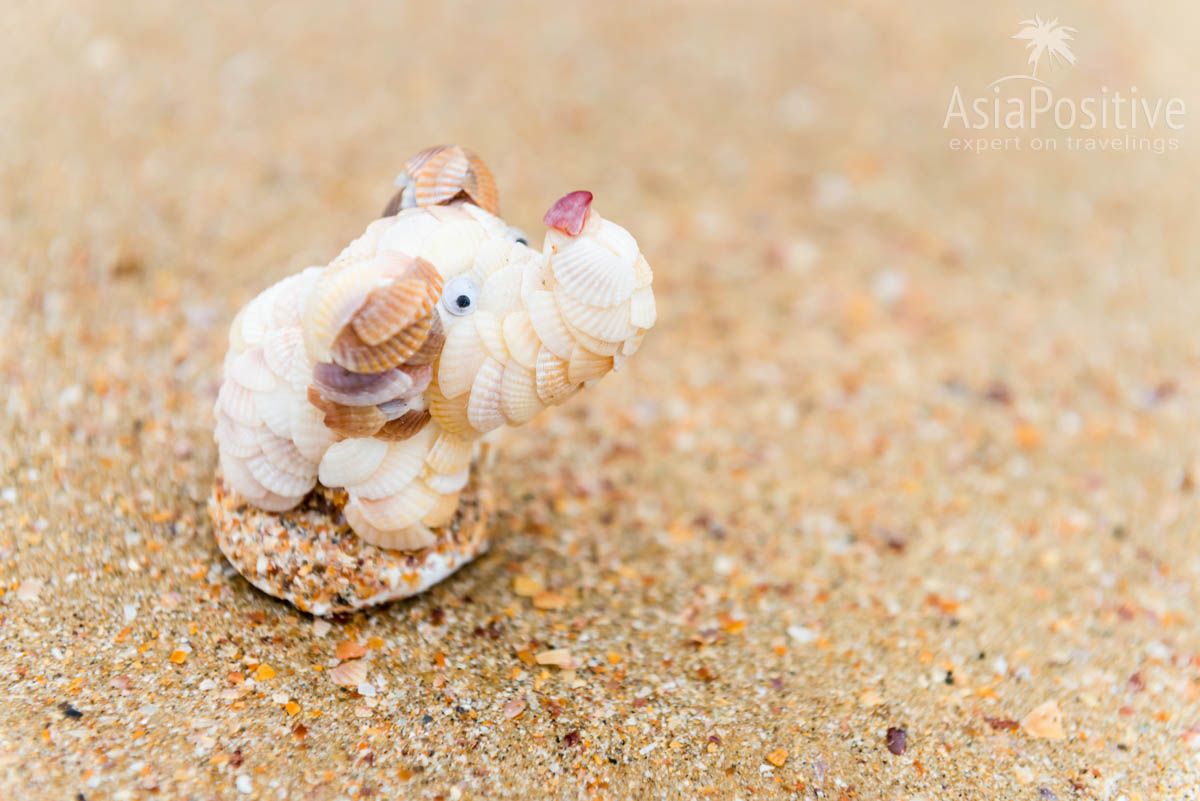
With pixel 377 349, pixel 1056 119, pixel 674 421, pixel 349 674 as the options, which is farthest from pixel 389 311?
pixel 1056 119

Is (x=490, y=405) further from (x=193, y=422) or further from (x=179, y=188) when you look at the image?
(x=179, y=188)

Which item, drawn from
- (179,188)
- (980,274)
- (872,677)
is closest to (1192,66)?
(980,274)

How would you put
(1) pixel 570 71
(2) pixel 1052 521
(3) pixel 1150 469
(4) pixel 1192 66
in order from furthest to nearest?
1. (4) pixel 1192 66
2. (1) pixel 570 71
3. (3) pixel 1150 469
4. (2) pixel 1052 521

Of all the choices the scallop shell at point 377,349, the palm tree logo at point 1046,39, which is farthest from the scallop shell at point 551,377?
the palm tree logo at point 1046,39

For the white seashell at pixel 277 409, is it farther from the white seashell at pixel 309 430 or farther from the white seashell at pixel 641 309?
the white seashell at pixel 641 309

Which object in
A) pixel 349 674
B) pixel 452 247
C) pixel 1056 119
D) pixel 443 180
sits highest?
pixel 1056 119

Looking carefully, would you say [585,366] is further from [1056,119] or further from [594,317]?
[1056,119]

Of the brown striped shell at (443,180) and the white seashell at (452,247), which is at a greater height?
the brown striped shell at (443,180)
